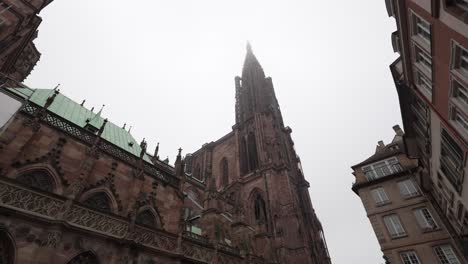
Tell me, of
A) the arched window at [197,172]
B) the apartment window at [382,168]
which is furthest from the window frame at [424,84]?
the arched window at [197,172]

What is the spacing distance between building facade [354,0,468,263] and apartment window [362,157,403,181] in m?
3.51

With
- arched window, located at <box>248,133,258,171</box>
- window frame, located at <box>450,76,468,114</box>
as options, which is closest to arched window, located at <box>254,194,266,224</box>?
arched window, located at <box>248,133,258,171</box>

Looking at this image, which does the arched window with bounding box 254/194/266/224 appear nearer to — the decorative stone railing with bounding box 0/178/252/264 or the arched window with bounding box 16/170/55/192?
the decorative stone railing with bounding box 0/178/252/264

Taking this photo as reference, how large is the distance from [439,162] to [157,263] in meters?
16.5

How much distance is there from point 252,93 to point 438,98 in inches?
1511

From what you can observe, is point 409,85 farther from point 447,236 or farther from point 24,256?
point 24,256

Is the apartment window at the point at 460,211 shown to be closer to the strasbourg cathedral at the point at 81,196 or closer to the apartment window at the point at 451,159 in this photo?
the apartment window at the point at 451,159

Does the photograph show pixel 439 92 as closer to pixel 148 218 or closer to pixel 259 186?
pixel 148 218

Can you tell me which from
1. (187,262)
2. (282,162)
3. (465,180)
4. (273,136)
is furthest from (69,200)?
(273,136)

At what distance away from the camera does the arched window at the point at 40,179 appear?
35.1 feet

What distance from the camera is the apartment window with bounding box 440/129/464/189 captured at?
11.2 meters

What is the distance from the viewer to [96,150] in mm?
13211

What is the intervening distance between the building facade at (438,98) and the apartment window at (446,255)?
0.18ft

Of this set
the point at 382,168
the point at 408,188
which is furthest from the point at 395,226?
the point at 382,168
